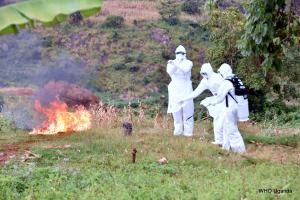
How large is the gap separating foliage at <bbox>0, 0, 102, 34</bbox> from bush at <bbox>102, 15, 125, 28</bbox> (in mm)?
29857

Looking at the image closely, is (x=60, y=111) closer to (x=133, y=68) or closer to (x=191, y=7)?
(x=133, y=68)

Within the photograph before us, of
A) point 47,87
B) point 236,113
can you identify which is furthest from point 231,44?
point 236,113

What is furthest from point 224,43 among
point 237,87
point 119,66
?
point 119,66

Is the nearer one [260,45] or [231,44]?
[260,45]

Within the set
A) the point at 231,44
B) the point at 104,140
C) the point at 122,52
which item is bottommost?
the point at 104,140

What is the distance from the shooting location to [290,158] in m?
10.5

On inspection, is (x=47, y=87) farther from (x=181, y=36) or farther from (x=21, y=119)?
(x=181, y=36)

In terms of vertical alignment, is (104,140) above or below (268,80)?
below

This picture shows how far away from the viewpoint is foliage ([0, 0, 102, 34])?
4305mm

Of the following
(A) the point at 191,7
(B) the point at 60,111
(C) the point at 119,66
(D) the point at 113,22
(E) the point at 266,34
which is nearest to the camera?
(E) the point at 266,34

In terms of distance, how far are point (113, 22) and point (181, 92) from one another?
2122 cm

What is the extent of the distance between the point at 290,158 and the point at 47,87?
30.7ft

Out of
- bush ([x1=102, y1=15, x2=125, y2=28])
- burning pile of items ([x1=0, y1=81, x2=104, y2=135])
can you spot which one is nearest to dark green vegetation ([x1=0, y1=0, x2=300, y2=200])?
burning pile of items ([x1=0, y1=81, x2=104, y2=135])

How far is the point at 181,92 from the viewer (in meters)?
13.6
